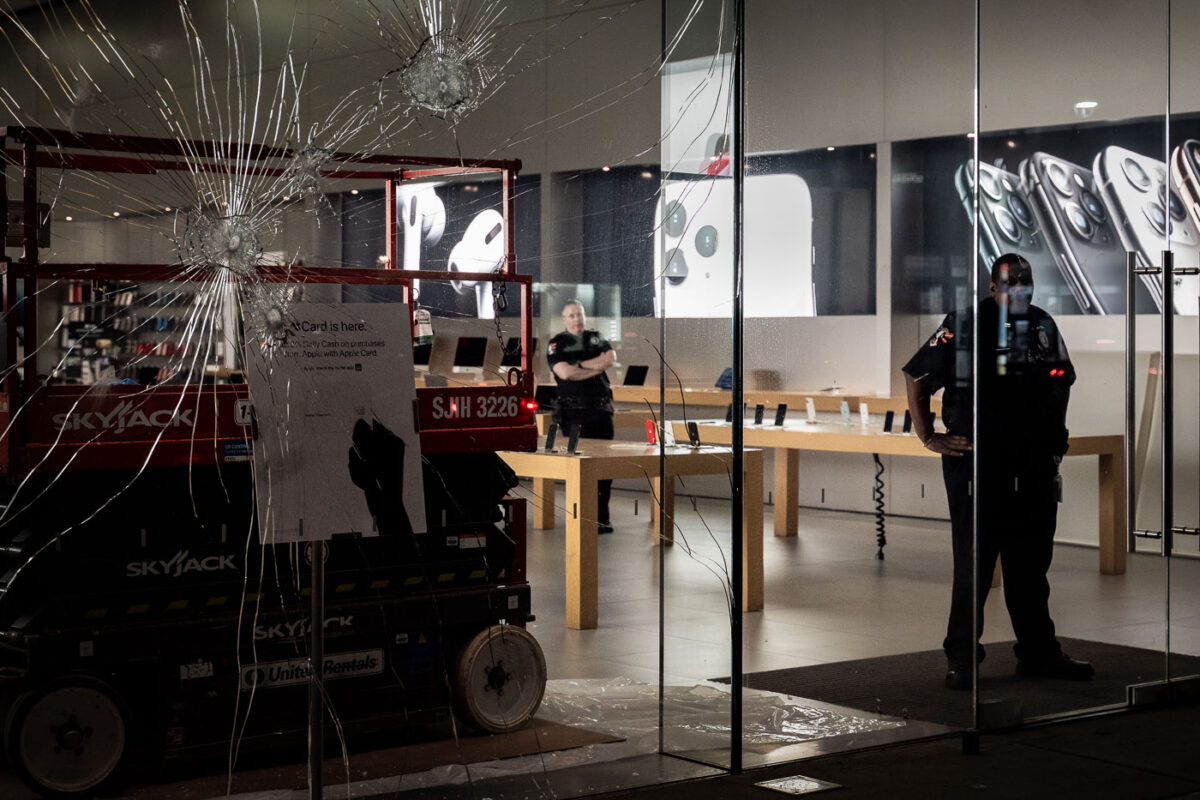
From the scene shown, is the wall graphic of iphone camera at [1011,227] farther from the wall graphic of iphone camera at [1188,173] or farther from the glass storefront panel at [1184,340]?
the wall graphic of iphone camera at [1188,173]

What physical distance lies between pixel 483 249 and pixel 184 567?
1334 mm

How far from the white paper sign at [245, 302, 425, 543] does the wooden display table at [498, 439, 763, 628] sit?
1091 mm

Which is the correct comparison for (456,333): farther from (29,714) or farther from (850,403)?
(29,714)

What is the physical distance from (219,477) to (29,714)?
2.30ft

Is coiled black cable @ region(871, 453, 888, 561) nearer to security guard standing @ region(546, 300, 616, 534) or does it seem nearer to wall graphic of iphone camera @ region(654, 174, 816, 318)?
wall graphic of iphone camera @ region(654, 174, 816, 318)

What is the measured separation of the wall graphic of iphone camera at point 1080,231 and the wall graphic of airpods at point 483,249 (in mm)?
1573

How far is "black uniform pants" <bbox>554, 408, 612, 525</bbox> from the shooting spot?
17.4 feet

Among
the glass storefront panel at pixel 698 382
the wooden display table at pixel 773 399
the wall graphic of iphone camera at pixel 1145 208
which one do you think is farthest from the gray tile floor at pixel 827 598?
the wall graphic of iphone camera at pixel 1145 208

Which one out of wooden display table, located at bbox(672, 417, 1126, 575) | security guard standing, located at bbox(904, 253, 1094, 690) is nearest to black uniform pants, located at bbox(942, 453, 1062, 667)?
security guard standing, located at bbox(904, 253, 1094, 690)

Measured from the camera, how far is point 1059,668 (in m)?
4.73

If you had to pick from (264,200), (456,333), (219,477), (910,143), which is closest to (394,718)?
(219,477)

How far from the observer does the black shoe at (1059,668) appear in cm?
462

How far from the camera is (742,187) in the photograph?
4047mm

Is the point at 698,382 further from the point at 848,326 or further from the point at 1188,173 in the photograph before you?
the point at 1188,173
